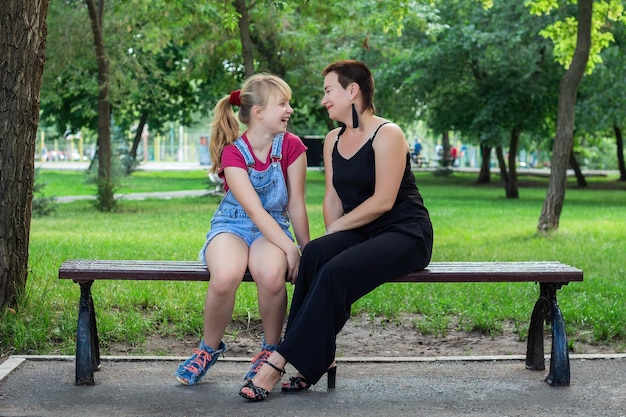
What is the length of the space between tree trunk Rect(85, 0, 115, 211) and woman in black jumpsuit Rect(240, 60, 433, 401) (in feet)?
51.6

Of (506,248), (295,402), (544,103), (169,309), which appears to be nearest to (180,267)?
(295,402)

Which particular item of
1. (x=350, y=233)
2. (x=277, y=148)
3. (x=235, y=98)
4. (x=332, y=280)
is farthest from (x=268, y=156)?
(x=332, y=280)

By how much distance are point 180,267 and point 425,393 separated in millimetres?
1403

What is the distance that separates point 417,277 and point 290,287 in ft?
12.8

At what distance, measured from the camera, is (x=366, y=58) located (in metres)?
31.1

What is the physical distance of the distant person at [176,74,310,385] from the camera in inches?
218

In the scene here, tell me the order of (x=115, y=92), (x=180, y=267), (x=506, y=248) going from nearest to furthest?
(x=180, y=267) < (x=506, y=248) < (x=115, y=92)

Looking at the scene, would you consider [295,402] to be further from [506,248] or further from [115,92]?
[115,92]

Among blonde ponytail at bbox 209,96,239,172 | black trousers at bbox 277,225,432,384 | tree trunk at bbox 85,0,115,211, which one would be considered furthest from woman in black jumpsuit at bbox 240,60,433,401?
tree trunk at bbox 85,0,115,211

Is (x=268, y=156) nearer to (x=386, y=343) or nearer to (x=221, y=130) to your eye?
(x=221, y=130)

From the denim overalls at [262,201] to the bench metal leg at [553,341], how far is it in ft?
4.64

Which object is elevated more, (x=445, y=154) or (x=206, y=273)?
(x=206, y=273)

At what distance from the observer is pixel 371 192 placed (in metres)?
5.72

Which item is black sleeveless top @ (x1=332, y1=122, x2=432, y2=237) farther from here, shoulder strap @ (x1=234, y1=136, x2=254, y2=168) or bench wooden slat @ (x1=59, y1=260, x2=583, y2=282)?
shoulder strap @ (x1=234, y1=136, x2=254, y2=168)
